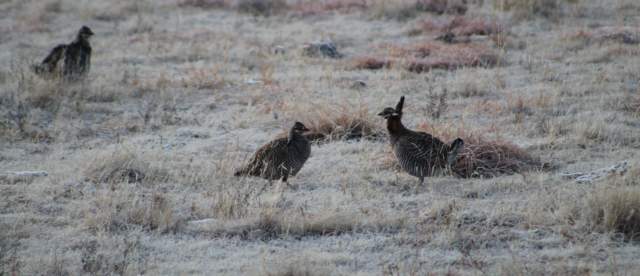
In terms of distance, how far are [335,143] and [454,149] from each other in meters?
2.22

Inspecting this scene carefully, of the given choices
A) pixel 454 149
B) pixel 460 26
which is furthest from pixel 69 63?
pixel 460 26

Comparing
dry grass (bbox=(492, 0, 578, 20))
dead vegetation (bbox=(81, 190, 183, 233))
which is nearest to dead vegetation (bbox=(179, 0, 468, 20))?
dry grass (bbox=(492, 0, 578, 20))

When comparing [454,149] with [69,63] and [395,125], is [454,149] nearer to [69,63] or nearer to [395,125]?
[395,125]

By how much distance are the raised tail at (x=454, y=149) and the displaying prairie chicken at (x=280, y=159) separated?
132 centimetres

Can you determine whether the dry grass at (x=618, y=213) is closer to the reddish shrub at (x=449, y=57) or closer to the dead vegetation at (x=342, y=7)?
the reddish shrub at (x=449, y=57)

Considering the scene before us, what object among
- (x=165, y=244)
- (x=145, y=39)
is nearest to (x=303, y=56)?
(x=145, y=39)

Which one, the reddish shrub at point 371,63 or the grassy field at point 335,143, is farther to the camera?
the reddish shrub at point 371,63

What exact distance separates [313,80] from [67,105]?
3598mm

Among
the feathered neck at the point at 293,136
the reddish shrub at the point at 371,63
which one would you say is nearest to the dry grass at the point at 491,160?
the feathered neck at the point at 293,136

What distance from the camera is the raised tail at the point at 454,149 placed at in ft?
23.4

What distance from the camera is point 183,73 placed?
13.1 metres

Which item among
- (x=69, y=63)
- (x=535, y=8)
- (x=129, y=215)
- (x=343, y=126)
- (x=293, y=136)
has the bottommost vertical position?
(x=129, y=215)

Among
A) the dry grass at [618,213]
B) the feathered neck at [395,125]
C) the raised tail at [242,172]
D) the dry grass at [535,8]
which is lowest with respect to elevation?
the raised tail at [242,172]

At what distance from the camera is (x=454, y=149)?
720cm
